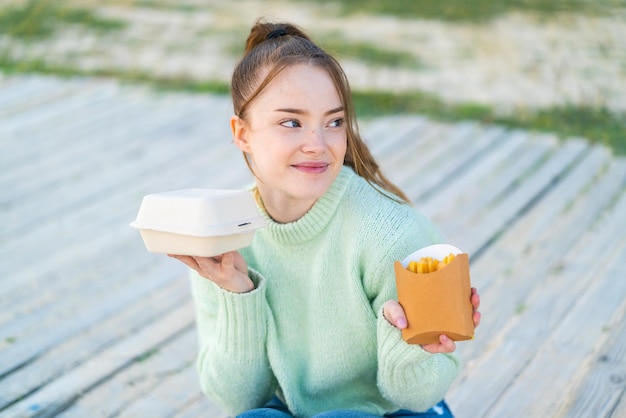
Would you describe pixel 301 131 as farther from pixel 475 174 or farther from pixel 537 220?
pixel 475 174

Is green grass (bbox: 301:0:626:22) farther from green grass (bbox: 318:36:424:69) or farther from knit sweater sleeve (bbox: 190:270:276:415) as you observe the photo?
knit sweater sleeve (bbox: 190:270:276:415)

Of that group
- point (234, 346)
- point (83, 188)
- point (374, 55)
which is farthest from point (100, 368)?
point (374, 55)

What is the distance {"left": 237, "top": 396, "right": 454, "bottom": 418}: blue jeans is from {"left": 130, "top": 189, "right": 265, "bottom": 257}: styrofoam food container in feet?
1.39

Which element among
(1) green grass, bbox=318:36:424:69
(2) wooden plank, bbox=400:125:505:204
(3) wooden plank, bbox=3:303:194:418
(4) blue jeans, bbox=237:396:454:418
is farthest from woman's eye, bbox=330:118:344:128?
(1) green grass, bbox=318:36:424:69

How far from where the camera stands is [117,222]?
3799 mm

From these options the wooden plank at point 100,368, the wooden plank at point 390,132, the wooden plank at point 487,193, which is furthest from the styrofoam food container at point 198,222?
the wooden plank at point 390,132

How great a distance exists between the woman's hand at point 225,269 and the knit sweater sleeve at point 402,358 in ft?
0.92

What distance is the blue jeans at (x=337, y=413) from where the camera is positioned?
1.88 meters

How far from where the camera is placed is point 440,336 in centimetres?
171

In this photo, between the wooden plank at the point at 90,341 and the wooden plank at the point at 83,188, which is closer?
the wooden plank at the point at 90,341

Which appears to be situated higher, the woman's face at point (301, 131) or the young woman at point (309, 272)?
the woman's face at point (301, 131)

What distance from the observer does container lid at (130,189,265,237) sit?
5.50 ft

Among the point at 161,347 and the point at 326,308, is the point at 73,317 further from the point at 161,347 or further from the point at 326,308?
the point at 326,308

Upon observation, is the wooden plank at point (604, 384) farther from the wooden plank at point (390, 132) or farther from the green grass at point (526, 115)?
the wooden plank at point (390, 132)
